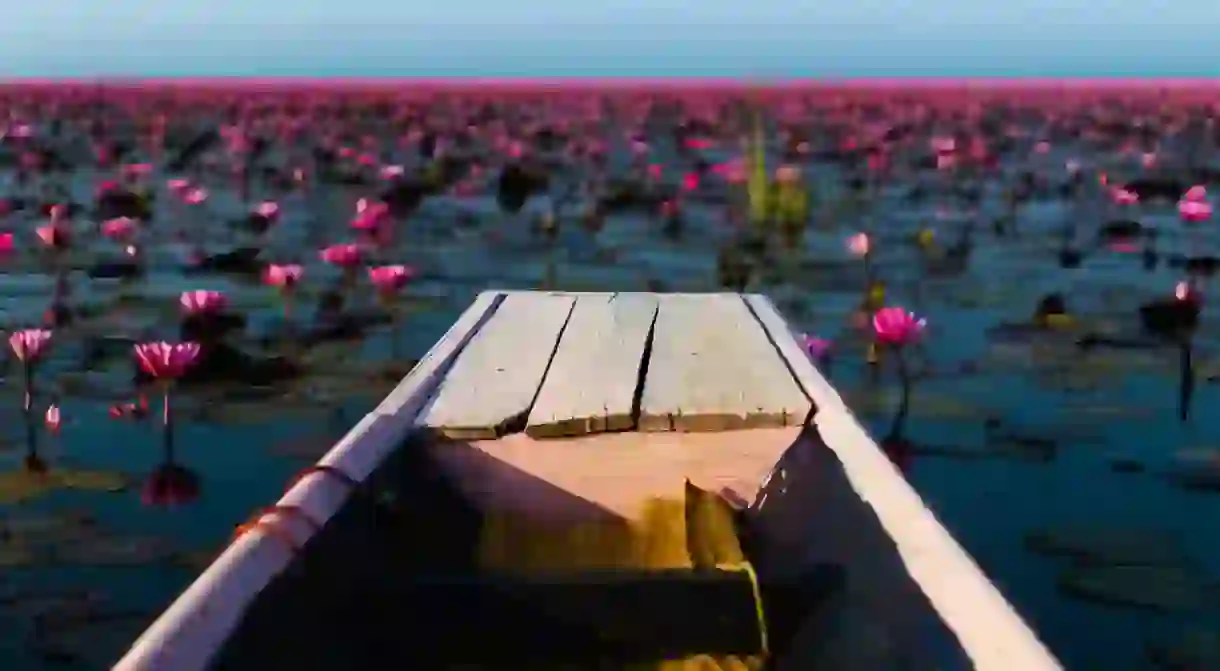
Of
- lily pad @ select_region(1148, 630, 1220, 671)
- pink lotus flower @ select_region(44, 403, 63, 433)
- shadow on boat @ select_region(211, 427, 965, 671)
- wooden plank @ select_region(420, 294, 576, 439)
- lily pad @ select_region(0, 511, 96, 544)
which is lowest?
lily pad @ select_region(1148, 630, 1220, 671)

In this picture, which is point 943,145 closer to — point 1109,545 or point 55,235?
point 55,235

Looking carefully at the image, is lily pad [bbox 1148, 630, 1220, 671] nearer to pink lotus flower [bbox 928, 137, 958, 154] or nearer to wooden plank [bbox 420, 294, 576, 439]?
wooden plank [bbox 420, 294, 576, 439]

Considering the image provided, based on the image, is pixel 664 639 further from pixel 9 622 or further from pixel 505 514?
pixel 9 622

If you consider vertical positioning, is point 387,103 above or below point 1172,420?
above

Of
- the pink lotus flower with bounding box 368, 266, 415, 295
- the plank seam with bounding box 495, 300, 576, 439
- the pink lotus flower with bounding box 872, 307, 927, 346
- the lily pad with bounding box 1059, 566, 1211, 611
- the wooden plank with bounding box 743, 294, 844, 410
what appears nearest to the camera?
the plank seam with bounding box 495, 300, 576, 439

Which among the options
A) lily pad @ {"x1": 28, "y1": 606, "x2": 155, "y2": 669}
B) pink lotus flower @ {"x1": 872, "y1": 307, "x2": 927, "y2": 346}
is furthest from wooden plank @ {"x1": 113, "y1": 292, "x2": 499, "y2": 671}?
pink lotus flower @ {"x1": 872, "y1": 307, "x2": 927, "y2": 346}

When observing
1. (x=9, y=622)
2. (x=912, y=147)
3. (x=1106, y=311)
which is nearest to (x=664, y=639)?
(x=9, y=622)

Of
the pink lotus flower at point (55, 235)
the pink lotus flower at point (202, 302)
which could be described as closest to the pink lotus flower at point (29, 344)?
the pink lotus flower at point (202, 302)
